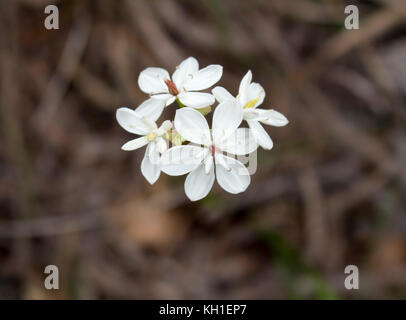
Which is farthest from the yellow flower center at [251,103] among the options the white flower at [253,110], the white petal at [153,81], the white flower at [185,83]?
the white petal at [153,81]

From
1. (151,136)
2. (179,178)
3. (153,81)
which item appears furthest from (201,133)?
(179,178)

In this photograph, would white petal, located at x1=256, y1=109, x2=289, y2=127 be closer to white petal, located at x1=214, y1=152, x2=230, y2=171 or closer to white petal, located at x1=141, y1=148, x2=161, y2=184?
white petal, located at x1=214, y1=152, x2=230, y2=171

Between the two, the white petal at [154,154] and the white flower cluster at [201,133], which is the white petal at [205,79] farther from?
the white petal at [154,154]

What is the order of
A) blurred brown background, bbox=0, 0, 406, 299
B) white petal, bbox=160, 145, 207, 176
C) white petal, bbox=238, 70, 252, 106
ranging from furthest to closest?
1. blurred brown background, bbox=0, 0, 406, 299
2. white petal, bbox=238, 70, 252, 106
3. white petal, bbox=160, 145, 207, 176

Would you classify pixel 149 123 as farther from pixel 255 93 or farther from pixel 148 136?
pixel 255 93

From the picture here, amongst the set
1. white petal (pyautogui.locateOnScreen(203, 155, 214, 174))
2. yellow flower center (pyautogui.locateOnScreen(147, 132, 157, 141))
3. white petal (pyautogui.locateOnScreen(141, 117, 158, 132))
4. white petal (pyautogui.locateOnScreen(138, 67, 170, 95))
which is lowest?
white petal (pyautogui.locateOnScreen(203, 155, 214, 174))

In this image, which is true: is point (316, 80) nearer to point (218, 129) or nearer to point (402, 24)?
point (402, 24)

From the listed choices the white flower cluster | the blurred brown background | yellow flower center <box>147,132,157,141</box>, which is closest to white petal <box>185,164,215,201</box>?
the white flower cluster
